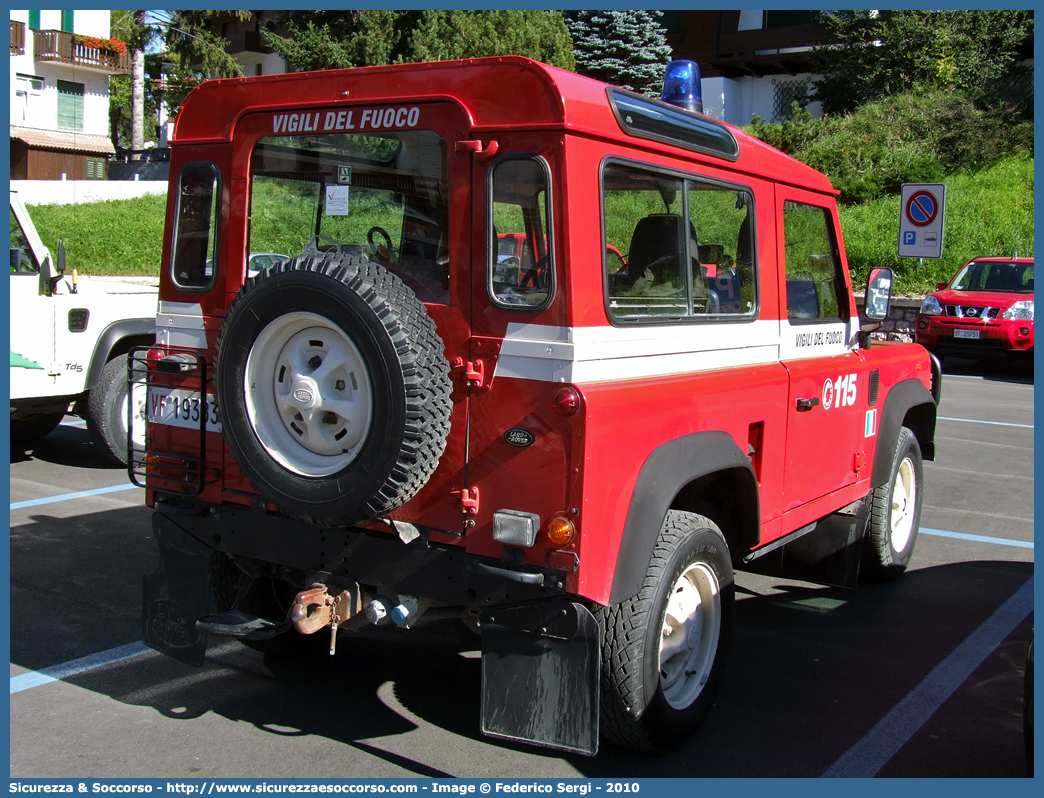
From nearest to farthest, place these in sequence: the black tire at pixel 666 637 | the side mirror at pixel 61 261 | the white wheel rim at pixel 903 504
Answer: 1. the black tire at pixel 666 637
2. the white wheel rim at pixel 903 504
3. the side mirror at pixel 61 261

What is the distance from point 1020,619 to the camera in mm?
5246

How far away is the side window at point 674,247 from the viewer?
11.5 feet

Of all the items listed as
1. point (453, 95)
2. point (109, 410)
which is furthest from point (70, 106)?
point (453, 95)

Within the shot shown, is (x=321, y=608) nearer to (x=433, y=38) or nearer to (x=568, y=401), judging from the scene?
(x=568, y=401)

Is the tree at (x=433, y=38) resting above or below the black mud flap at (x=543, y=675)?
above

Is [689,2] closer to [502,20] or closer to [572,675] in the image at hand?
[502,20]

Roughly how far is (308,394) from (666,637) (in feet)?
5.32

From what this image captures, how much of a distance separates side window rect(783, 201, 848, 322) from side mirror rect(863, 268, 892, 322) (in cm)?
13

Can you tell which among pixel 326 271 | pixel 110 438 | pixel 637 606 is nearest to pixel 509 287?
pixel 326 271

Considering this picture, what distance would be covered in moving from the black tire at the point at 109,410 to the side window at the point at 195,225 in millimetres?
4151

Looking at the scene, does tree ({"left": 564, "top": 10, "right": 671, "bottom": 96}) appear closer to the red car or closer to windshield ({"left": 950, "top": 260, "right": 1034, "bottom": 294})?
windshield ({"left": 950, "top": 260, "right": 1034, "bottom": 294})

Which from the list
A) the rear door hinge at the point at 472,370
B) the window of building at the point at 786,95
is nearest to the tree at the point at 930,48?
the window of building at the point at 786,95

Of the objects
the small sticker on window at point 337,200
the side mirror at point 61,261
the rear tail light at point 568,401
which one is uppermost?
the side mirror at point 61,261

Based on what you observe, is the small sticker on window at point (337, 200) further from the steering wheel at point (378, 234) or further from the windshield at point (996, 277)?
the windshield at point (996, 277)
